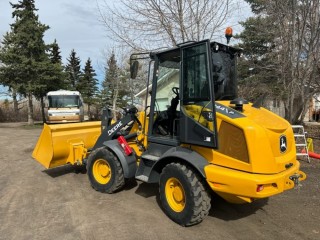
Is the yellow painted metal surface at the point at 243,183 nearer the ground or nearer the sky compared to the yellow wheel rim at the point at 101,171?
nearer the sky

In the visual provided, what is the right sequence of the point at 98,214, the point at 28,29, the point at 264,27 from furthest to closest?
the point at 28,29 → the point at 264,27 → the point at 98,214

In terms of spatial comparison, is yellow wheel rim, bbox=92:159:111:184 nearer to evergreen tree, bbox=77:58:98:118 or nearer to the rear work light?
the rear work light

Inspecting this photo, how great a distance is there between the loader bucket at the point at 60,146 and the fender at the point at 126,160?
138cm

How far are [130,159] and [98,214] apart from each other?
117 cm

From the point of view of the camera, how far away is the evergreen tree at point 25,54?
997 inches

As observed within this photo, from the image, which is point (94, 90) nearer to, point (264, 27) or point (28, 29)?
point (28, 29)

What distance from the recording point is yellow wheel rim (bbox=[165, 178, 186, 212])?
15.3 feet

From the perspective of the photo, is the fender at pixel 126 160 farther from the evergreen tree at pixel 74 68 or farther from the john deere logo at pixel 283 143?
the evergreen tree at pixel 74 68

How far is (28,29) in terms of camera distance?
25859 millimetres

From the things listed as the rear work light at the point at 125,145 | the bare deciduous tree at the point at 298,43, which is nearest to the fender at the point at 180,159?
the rear work light at the point at 125,145

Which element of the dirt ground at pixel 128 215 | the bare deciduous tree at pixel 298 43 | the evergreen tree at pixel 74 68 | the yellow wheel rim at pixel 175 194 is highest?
the evergreen tree at pixel 74 68

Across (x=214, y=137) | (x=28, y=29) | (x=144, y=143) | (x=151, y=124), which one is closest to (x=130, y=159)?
(x=144, y=143)

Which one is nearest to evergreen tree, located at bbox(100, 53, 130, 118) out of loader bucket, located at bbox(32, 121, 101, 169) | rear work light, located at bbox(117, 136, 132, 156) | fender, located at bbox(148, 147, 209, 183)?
loader bucket, located at bbox(32, 121, 101, 169)

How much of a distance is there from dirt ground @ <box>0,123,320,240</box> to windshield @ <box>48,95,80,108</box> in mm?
17736
